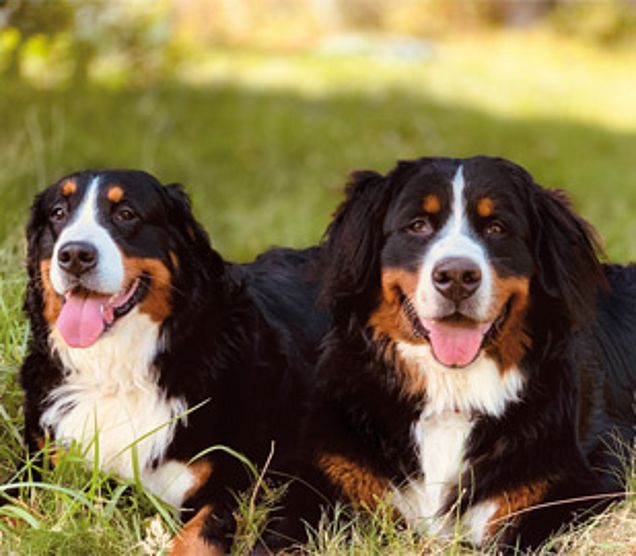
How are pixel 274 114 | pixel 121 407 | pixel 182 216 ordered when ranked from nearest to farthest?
pixel 121 407 < pixel 182 216 < pixel 274 114

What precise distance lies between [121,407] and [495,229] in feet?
4.77

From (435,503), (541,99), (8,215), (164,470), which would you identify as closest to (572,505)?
(435,503)

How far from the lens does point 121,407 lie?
4.15 m

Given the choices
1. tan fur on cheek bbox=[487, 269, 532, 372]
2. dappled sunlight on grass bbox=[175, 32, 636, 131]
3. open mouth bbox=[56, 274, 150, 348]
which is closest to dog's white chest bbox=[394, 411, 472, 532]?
tan fur on cheek bbox=[487, 269, 532, 372]

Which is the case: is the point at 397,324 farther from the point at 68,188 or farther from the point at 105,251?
the point at 68,188

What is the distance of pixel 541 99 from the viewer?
14.6 metres

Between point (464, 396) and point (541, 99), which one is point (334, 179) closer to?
point (541, 99)

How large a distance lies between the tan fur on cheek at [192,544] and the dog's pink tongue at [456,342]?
3.15 ft

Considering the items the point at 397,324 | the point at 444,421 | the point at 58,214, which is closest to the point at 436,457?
the point at 444,421

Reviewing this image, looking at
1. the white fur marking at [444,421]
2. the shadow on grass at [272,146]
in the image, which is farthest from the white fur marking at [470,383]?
the shadow on grass at [272,146]

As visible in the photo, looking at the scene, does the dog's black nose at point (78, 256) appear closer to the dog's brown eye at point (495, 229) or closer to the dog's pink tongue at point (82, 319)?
the dog's pink tongue at point (82, 319)

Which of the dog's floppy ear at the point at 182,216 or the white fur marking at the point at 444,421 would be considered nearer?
the white fur marking at the point at 444,421

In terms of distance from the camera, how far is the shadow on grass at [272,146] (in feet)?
28.2

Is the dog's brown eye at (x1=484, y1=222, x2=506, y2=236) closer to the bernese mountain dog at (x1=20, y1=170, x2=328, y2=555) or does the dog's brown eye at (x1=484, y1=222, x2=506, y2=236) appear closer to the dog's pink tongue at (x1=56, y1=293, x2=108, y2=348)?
the bernese mountain dog at (x1=20, y1=170, x2=328, y2=555)
